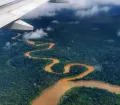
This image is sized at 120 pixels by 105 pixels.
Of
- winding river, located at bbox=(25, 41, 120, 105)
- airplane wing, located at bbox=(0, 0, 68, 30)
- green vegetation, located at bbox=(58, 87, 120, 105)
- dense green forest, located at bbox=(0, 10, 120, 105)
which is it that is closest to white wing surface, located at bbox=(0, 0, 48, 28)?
airplane wing, located at bbox=(0, 0, 68, 30)

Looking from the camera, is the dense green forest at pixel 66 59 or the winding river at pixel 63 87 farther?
the dense green forest at pixel 66 59

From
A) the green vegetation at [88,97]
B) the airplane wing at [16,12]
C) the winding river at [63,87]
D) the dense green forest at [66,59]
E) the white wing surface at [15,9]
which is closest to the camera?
the white wing surface at [15,9]

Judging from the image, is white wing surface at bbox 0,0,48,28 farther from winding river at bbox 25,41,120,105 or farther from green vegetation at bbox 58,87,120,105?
green vegetation at bbox 58,87,120,105

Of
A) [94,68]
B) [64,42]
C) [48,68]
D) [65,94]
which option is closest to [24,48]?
[64,42]

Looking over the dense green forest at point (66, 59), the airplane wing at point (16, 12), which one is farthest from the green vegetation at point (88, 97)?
the airplane wing at point (16, 12)

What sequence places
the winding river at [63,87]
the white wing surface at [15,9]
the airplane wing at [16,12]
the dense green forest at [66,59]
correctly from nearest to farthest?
the white wing surface at [15,9]
the airplane wing at [16,12]
the winding river at [63,87]
the dense green forest at [66,59]

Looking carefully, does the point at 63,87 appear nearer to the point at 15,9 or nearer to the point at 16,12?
the point at 15,9

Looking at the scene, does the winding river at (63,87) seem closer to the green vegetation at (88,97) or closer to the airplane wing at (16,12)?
the green vegetation at (88,97)

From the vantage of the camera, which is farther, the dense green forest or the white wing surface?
the dense green forest
